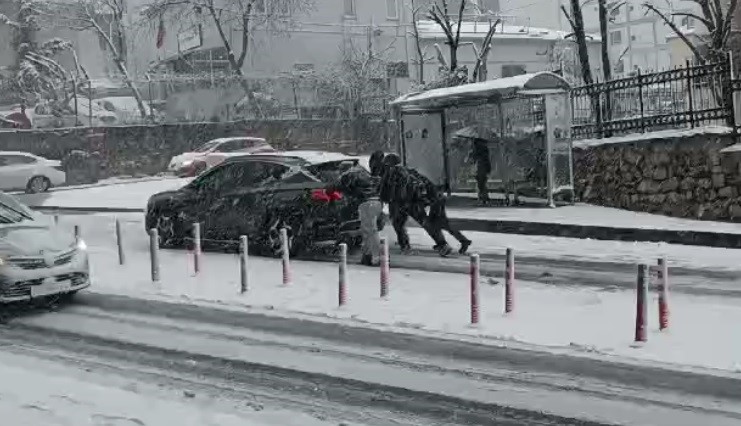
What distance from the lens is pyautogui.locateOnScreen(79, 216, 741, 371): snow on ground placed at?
839 centimetres

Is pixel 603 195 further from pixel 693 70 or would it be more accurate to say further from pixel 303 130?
pixel 303 130

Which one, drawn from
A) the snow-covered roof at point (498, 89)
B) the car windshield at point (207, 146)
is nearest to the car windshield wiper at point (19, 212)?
the snow-covered roof at point (498, 89)

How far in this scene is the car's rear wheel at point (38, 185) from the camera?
30562 mm

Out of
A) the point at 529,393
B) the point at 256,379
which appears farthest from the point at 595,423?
the point at 256,379

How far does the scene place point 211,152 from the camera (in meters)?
32.0

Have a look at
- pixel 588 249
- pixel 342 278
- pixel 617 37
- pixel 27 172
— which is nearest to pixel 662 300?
pixel 342 278

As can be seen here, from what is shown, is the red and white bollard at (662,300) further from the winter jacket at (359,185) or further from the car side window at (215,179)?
the car side window at (215,179)

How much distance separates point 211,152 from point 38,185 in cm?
591

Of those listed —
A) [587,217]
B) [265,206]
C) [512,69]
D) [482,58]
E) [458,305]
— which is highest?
[512,69]

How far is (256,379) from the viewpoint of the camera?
301 inches

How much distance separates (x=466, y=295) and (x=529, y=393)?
370cm

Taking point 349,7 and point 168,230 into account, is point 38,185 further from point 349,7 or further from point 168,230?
point 349,7

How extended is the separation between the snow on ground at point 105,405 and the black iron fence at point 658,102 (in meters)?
13.1

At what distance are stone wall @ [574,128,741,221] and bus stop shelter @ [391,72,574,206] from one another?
606 millimetres
